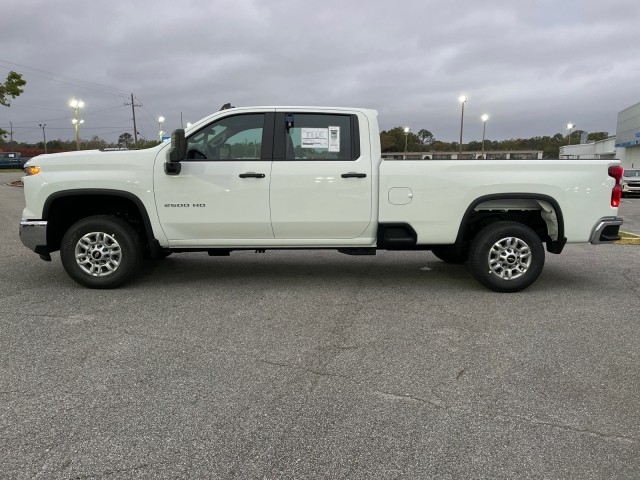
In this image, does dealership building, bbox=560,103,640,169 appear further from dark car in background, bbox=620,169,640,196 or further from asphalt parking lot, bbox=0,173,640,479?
asphalt parking lot, bbox=0,173,640,479

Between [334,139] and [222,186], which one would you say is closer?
[222,186]

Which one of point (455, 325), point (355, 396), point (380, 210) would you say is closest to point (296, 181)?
point (380, 210)

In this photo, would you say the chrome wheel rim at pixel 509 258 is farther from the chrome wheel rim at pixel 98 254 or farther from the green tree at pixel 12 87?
the green tree at pixel 12 87

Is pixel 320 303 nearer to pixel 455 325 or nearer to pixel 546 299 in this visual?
pixel 455 325

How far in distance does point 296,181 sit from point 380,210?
979mm

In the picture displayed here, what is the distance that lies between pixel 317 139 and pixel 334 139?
0.19 metres

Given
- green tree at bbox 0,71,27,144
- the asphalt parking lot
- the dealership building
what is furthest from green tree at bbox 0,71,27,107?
the dealership building

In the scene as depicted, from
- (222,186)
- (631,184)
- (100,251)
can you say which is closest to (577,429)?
(222,186)

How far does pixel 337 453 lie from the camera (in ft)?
8.11

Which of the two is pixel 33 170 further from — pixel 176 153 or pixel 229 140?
pixel 229 140

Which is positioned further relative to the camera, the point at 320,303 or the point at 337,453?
the point at 320,303

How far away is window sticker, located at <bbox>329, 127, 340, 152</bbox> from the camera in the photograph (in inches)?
212

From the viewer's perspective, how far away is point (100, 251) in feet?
17.7

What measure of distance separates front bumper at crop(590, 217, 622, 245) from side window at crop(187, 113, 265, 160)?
3839 mm
